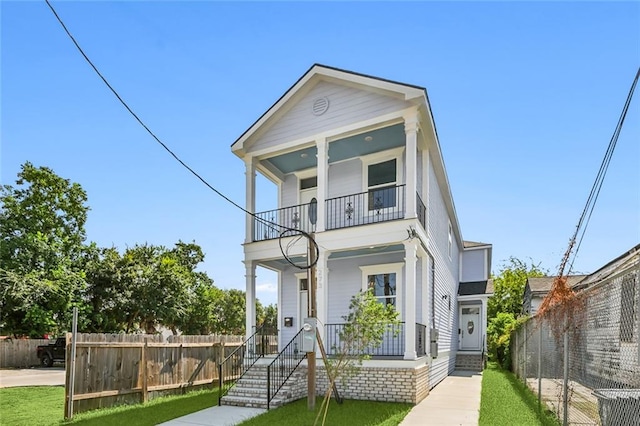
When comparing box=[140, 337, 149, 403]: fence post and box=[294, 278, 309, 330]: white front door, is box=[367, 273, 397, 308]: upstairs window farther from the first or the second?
box=[140, 337, 149, 403]: fence post

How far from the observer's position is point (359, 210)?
40.4ft

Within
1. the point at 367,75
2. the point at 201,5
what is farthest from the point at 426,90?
the point at 201,5

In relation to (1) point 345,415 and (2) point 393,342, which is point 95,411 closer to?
(1) point 345,415

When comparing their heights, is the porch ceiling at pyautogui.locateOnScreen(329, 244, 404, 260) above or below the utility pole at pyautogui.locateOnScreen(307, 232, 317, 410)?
above

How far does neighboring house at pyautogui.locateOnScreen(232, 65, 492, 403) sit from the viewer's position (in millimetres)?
10164

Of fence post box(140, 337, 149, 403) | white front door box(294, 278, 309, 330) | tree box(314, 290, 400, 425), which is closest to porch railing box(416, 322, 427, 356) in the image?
tree box(314, 290, 400, 425)

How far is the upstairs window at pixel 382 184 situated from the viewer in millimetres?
12047

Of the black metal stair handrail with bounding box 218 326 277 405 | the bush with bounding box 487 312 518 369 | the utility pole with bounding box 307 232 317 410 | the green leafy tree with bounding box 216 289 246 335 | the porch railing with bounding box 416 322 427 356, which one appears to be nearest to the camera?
the utility pole with bounding box 307 232 317 410

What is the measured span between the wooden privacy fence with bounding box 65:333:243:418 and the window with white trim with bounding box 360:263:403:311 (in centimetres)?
500

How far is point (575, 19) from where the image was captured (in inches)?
266

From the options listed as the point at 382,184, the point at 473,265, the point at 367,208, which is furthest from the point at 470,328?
the point at 382,184

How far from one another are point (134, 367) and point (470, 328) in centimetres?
1613

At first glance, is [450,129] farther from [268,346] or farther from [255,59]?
[268,346]

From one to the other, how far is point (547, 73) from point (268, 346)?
33.0 feet
